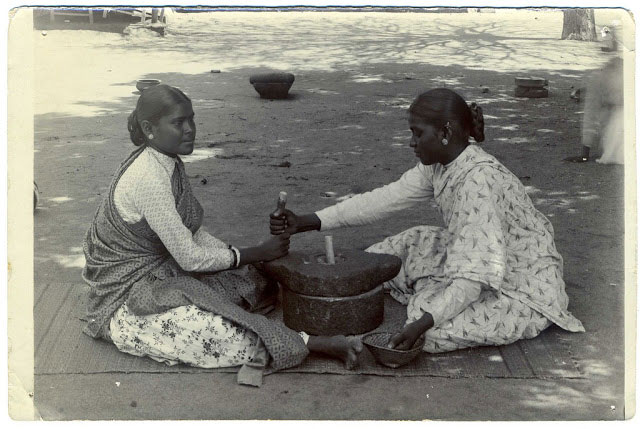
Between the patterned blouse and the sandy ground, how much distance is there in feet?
1.82

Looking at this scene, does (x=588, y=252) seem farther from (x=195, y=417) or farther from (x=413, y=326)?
(x=195, y=417)

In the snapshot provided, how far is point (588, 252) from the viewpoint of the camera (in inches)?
238

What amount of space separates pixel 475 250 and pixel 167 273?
1.50 metres

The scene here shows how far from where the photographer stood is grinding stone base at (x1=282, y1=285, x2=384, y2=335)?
4836 millimetres

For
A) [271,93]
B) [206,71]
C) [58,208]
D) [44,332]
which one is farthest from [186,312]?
[271,93]

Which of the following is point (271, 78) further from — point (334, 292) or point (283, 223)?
point (334, 292)

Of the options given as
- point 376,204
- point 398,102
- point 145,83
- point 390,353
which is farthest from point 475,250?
point 398,102

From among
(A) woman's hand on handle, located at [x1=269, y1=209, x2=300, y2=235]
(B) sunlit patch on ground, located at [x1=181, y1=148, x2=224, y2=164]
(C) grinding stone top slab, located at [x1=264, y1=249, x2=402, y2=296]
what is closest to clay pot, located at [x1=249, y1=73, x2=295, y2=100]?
(B) sunlit patch on ground, located at [x1=181, y1=148, x2=224, y2=164]

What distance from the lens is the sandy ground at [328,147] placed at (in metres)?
4.41

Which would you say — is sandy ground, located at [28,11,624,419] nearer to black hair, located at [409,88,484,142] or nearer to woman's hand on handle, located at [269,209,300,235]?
black hair, located at [409,88,484,142]

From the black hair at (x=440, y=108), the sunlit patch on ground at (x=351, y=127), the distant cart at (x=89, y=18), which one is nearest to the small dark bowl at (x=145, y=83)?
the distant cart at (x=89, y=18)

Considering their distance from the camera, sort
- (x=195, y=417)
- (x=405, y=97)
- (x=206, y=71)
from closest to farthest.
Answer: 1. (x=195, y=417)
2. (x=206, y=71)
3. (x=405, y=97)

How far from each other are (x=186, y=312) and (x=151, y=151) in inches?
31.4

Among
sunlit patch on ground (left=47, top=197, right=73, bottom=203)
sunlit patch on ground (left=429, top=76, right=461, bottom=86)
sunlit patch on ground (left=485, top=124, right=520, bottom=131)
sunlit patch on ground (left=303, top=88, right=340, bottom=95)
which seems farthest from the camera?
sunlit patch on ground (left=303, top=88, right=340, bottom=95)
